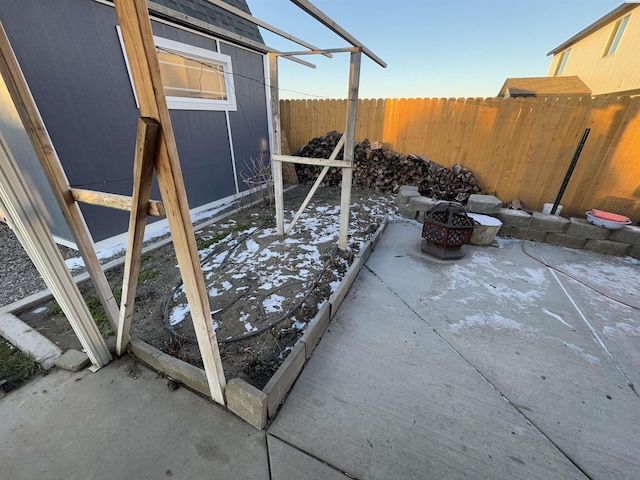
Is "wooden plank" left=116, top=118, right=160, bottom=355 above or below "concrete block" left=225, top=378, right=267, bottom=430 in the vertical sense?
above

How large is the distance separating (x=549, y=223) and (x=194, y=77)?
621 cm

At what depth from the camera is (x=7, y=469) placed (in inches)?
50.4

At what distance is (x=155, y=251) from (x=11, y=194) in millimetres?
2169

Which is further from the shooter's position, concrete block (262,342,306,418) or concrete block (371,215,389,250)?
concrete block (371,215,389,250)

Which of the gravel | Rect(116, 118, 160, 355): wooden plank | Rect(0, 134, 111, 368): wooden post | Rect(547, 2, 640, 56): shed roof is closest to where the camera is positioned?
Rect(116, 118, 160, 355): wooden plank

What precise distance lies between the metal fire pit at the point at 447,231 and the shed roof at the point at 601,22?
1241cm

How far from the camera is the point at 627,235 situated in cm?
339

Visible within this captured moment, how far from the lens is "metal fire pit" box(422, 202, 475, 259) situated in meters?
3.18

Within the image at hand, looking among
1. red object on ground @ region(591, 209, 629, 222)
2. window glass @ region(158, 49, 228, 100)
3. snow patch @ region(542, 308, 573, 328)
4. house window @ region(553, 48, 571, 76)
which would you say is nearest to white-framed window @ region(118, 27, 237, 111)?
Result: window glass @ region(158, 49, 228, 100)

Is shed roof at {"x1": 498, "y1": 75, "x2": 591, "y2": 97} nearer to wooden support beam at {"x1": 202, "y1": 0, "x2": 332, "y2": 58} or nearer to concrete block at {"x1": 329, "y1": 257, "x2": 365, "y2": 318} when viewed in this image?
wooden support beam at {"x1": 202, "y1": 0, "x2": 332, "y2": 58}

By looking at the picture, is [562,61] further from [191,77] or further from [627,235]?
[191,77]

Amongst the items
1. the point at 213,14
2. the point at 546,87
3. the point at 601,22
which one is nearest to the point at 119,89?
the point at 213,14

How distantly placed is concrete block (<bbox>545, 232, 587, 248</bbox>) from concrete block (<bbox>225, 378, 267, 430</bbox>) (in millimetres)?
4610

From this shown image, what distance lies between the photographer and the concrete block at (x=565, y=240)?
3.65 m
